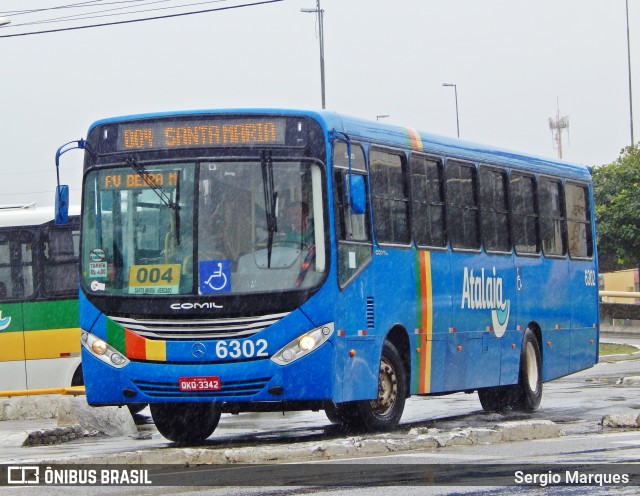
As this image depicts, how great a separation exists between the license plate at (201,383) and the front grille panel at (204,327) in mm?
359

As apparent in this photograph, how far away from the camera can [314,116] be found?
45.6 ft

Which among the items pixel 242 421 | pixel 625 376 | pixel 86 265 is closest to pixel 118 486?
pixel 86 265

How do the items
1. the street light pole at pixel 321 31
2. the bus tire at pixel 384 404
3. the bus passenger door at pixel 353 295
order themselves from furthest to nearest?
the street light pole at pixel 321 31, the bus tire at pixel 384 404, the bus passenger door at pixel 353 295

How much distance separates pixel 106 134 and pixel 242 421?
523 cm

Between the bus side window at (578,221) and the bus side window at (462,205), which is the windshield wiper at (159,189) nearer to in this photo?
the bus side window at (462,205)

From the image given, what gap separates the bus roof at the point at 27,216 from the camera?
70.0 ft

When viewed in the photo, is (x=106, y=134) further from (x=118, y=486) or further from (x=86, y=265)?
(x=118, y=486)

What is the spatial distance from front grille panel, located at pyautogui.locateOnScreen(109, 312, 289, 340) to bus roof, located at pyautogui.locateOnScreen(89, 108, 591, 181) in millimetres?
1910

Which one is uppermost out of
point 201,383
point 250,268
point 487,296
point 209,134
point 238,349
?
point 209,134

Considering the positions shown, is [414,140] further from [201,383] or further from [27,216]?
[27,216]

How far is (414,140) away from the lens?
15938 mm

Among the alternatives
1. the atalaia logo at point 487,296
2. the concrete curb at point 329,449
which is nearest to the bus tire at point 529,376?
the atalaia logo at point 487,296

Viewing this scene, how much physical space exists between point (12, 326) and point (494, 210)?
24.0 feet

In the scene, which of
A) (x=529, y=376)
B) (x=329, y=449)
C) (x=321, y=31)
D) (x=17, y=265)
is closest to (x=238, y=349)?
(x=329, y=449)
